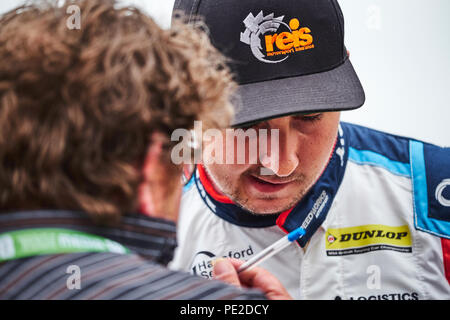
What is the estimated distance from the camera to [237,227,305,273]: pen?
3.07 ft

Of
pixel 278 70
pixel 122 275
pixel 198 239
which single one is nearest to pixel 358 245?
pixel 198 239

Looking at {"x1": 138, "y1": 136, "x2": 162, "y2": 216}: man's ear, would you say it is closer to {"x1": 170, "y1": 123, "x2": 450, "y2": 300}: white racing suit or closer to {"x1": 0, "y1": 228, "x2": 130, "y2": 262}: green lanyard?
{"x1": 0, "y1": 228, "x2": 130, "y2": 262}: green lanyard

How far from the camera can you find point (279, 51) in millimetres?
916

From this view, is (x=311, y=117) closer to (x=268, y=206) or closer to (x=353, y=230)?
(x=268, y=206)

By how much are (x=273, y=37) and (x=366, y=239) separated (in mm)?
651

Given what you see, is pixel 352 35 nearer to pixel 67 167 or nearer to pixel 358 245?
pixel 358 245

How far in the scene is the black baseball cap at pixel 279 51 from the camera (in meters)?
0.89

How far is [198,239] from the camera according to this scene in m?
1.21

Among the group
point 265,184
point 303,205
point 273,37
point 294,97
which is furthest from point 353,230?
point 273,37

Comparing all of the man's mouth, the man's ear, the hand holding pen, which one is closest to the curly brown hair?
the man's ear

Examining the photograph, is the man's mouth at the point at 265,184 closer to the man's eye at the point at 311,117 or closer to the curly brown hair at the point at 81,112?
the man's eye at the point at 311,117

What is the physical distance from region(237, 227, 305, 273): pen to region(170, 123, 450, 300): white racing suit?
10 centimetres
